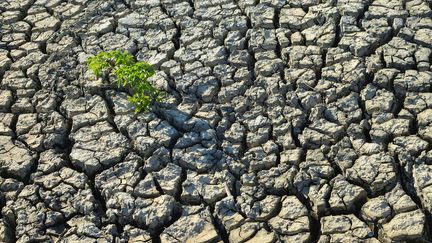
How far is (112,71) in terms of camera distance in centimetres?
456

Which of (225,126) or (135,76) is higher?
(135,76)

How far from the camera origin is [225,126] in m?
4.14

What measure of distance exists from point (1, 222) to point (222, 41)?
2124 mm

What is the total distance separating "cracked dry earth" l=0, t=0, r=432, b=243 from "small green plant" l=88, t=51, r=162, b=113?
9cm

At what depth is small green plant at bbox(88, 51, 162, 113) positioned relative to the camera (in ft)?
14.0

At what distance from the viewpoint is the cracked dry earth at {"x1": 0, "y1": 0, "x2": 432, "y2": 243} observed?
360 cm

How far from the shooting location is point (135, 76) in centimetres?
427

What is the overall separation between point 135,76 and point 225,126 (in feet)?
2.36

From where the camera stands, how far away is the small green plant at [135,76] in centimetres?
427

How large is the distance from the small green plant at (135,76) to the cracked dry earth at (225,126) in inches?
3.6

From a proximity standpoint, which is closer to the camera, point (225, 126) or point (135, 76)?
point (225, 126)

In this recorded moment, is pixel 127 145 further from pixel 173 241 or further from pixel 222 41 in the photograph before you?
pixel 222 41

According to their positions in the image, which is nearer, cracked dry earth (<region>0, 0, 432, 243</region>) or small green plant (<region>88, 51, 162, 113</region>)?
cracked dry earth (<region>0, 0, 432, 243</region>)

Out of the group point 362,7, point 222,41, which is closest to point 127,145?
point 222,41
